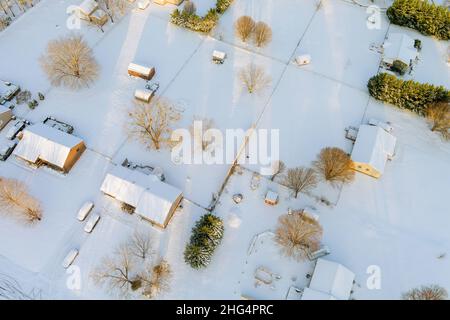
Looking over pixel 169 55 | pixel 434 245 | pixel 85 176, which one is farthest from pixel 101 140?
pixel 434 245

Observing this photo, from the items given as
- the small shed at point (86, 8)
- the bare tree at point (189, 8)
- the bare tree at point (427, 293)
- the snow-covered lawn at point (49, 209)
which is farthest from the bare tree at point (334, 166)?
the small shed at point (86, 8)

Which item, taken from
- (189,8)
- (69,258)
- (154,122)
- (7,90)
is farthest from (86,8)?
(69,258)

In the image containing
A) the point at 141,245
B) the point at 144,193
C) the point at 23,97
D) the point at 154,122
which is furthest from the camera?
the point at 23,97

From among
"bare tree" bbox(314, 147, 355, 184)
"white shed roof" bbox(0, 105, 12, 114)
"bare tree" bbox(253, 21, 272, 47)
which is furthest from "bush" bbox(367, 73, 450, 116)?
"white shed roof" bbox(0, 105, 12, 114)

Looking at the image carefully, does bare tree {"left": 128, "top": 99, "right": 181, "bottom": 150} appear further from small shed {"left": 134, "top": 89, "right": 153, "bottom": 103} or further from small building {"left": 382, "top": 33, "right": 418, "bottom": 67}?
small building {"left": 382, "top": 33, "right": 418, "bottom": 67}

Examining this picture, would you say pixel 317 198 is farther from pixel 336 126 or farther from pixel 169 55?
pixel 169 55

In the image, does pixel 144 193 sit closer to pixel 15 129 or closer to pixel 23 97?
pixel 15 129

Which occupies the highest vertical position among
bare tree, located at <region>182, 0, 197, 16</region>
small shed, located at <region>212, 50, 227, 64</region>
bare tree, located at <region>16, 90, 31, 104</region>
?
bare tree, located at <region>182, 0, 197, 16</region>
